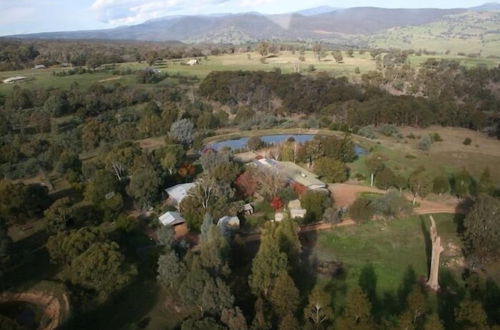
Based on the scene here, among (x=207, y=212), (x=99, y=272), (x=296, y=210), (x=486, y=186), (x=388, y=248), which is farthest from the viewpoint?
(x=486, y=186)

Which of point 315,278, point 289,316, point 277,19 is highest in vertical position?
point 277,19

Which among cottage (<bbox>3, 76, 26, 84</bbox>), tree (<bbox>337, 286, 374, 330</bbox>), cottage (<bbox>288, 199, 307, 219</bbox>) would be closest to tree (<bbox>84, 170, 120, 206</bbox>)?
cottage (<bbox>288, 199, 307, 219</bbox>)

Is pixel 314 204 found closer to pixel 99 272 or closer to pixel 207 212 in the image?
pixel 207 212

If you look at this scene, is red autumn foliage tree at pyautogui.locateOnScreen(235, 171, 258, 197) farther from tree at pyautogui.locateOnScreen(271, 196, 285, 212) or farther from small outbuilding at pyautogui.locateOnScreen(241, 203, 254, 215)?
tree at pyautogui.locateOnScreen(271, 196, 285, 212)

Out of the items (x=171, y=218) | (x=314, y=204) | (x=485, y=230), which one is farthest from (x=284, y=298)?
(x=485, y=230)

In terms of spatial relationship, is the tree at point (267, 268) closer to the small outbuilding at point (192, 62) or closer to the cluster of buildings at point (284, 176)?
the cluster of buildings at point (284, 176)

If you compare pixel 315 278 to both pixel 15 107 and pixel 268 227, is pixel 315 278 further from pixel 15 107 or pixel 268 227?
pixel 15 107

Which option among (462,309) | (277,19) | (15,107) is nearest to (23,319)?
(462,309)
